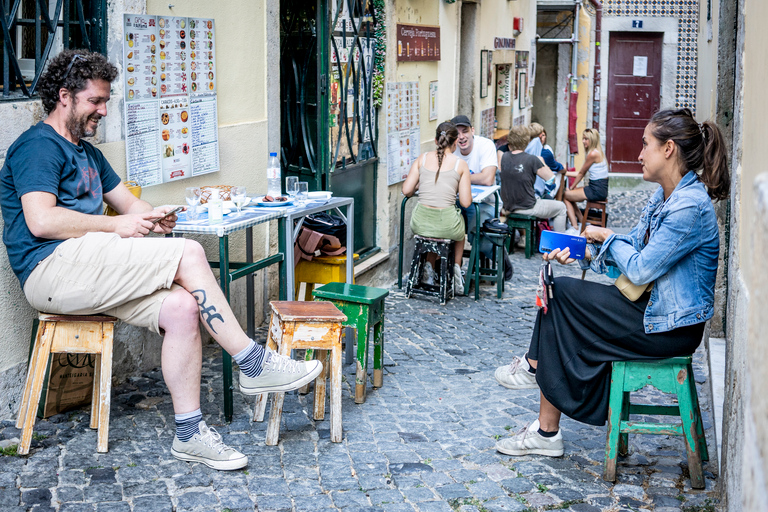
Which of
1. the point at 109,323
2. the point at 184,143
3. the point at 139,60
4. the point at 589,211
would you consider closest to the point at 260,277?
the point at 184,143

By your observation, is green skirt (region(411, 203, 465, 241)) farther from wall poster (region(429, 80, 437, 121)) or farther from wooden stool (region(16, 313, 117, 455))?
wooden stool (region(16, 313, 117, 455))

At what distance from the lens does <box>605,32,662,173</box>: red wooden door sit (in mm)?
17516

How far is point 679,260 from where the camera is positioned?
138 inches

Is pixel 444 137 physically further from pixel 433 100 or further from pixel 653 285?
pixel 653 285

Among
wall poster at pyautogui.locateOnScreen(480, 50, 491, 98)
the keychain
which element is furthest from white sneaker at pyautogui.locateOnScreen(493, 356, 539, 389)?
wall poster at pyautogui.locateOnScreen(480, 50, 491, 98)

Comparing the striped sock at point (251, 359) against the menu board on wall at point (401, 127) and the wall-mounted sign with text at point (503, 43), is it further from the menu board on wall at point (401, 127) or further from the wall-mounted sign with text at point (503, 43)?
the wall-mounted sign with text at point (503, 43)

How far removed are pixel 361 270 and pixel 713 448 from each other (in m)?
3.96

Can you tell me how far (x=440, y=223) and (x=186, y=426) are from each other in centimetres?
392

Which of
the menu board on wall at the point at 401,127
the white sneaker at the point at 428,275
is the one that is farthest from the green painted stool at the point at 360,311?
the menu board on wall at the point at 401,127

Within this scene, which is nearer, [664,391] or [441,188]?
[664,391]

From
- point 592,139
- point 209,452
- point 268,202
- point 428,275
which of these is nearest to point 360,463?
point 209,452

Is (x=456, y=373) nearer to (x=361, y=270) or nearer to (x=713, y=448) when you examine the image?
(x=713, y=448)

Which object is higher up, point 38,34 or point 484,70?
point 484,70

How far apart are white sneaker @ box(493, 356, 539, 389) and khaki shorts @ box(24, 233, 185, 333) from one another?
2080 millimetres
